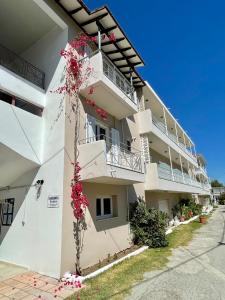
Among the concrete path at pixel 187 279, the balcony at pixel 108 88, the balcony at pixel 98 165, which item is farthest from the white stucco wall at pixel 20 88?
the concrete path at pixel 187 279

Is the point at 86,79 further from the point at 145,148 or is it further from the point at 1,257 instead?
the point at 1,257

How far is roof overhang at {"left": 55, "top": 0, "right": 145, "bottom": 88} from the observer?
10.8m

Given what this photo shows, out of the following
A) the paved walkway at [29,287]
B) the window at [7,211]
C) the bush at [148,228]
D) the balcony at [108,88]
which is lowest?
the paved walkway at [29,287]

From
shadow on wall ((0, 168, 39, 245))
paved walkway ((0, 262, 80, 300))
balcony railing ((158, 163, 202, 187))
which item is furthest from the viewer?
balcony railing ((158, 163, 202, 187))

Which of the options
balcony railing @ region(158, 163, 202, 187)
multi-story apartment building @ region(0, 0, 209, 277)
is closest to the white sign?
multi-story apartment building @ region(0, 0, 209, 277)

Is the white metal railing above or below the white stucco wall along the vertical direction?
above

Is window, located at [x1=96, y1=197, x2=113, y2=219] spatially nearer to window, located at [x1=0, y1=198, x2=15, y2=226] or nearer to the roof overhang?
window, located at [x1=0, y1=198, x2=15, y2=226]

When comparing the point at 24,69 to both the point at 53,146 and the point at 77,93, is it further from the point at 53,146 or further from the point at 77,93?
the point at 53,146

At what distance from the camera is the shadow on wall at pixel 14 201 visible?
9703 millimetres

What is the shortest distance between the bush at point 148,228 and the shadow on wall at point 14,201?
6123 mm

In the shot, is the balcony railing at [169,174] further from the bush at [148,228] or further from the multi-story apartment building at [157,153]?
the bush at [148,228]

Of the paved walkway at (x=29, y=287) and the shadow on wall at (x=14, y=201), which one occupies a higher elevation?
the shadow on wall at (x=14, y=201)

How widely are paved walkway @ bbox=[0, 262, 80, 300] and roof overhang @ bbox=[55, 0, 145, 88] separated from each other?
11.5 meters

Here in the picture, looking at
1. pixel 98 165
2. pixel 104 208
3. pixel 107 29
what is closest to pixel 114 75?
pixel 107 29
